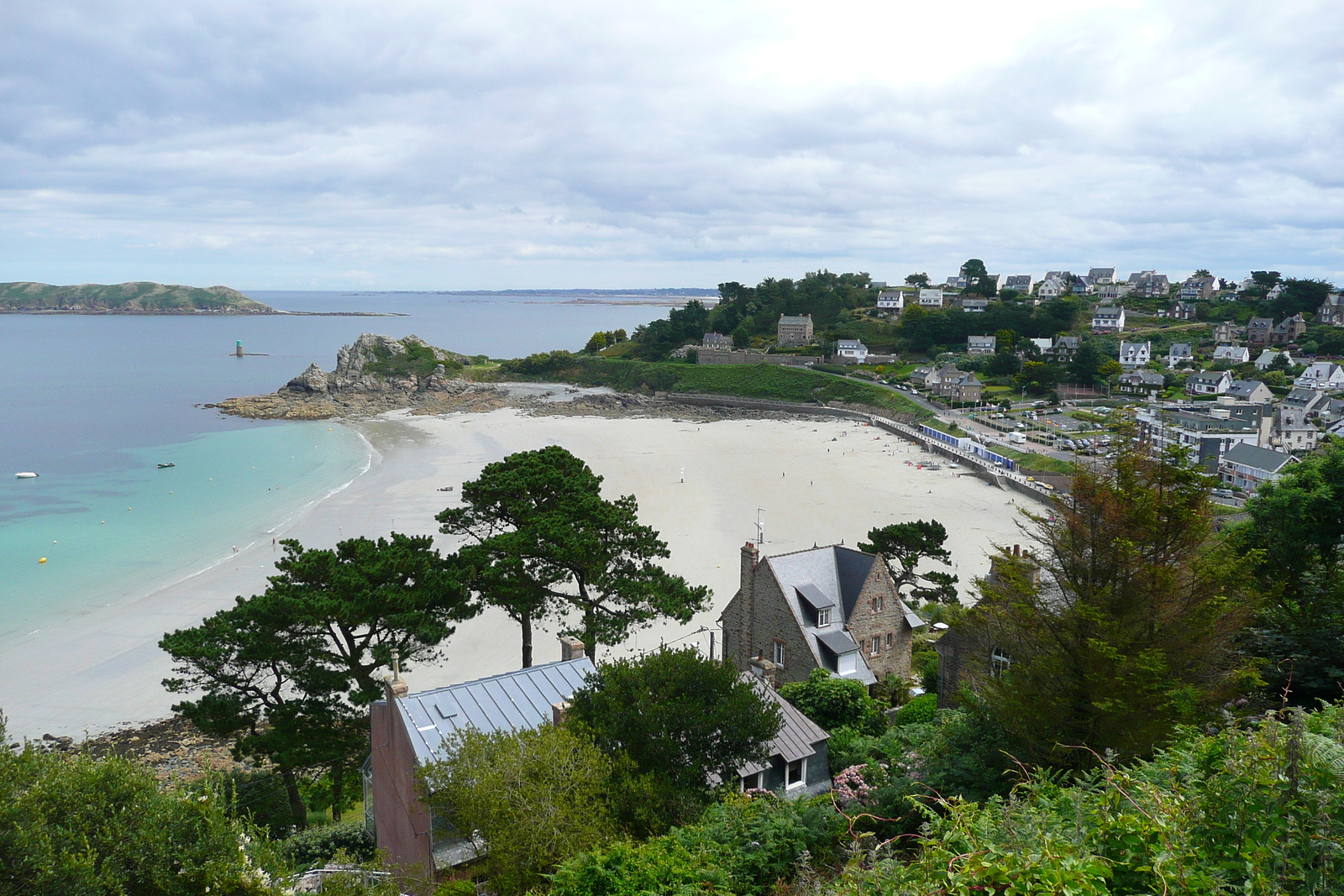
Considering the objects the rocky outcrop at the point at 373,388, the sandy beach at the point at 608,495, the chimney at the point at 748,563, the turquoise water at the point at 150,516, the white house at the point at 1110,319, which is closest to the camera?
the chimney at the point at 748,563

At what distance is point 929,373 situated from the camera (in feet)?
295

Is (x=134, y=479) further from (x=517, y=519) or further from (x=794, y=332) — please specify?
(x=794, y=332)

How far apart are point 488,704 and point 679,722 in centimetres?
362

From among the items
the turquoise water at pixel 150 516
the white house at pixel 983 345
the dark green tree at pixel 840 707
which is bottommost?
the turquoise water at pixel 150 516

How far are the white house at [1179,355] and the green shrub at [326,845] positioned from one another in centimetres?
10135

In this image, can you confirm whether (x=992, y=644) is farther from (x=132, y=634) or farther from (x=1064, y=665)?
(x=132, y=634)

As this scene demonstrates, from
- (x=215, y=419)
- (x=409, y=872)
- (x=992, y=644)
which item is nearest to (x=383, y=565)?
(x=409, y=872)

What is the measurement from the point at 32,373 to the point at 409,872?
137689 millimetres

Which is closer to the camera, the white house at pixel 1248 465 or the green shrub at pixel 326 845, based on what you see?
the green shrub at pixel 326 845

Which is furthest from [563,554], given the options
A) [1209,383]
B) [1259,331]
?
[1259,331]

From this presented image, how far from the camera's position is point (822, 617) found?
19891 millimetres

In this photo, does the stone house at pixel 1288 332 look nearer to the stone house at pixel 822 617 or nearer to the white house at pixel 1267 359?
the white house at pixel 1267 359

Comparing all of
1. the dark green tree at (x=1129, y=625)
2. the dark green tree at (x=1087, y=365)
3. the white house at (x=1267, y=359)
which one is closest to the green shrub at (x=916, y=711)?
the dark green tree at (x=1129, y=625)

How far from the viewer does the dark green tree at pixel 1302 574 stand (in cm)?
1118
